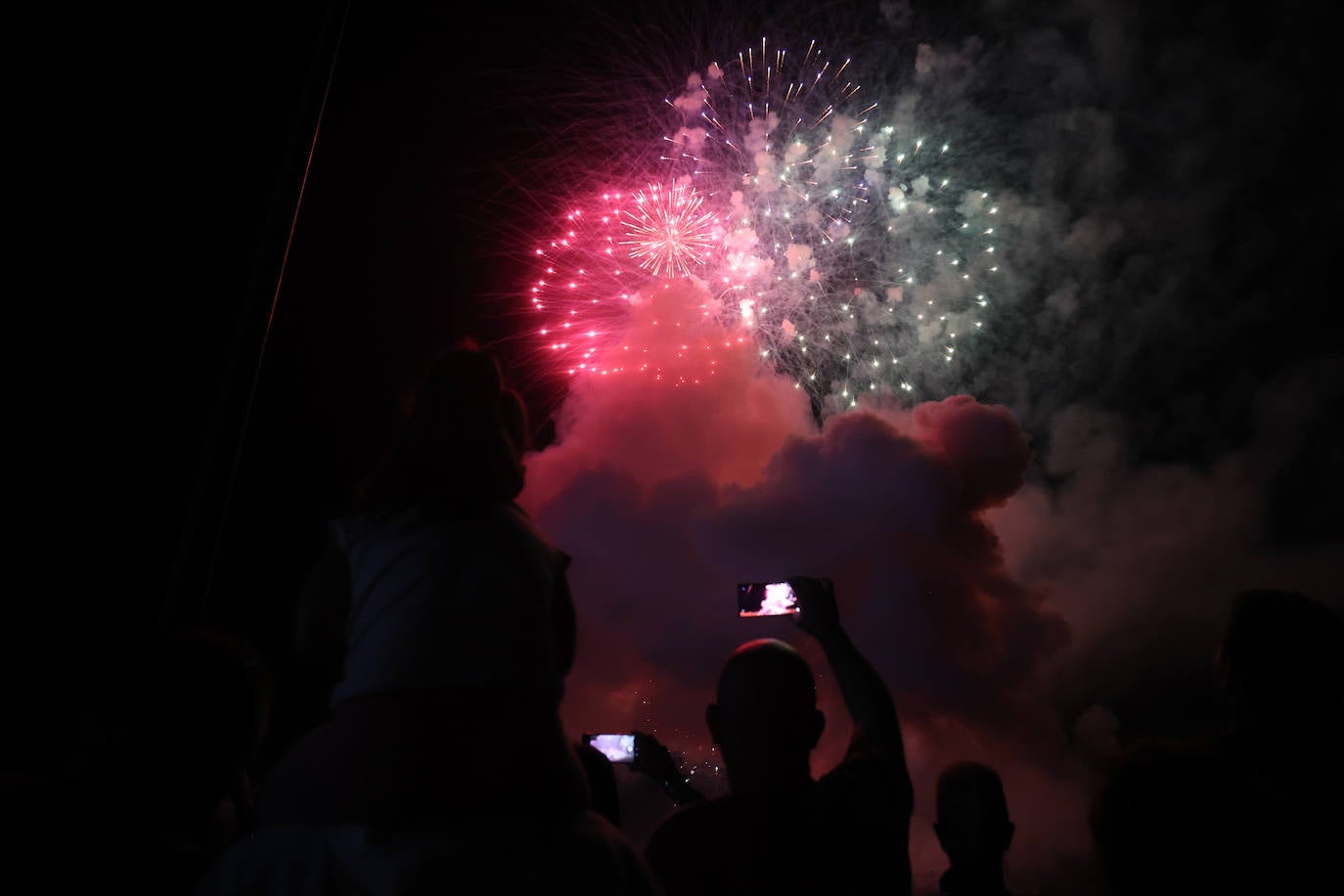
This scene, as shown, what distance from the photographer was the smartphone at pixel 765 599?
569 cm

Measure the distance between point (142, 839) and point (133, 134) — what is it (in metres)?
4.19

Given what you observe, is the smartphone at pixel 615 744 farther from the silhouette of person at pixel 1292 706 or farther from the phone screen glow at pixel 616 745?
the silhouette of person at pixel 1292 706

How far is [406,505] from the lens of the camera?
7.30 ft

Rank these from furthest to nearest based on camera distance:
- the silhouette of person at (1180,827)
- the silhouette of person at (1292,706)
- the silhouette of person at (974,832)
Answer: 1. the silhouette of person at (974,832)
2. the silhouette of person at (1292,706)
3. the silhouette of person at (1180,827)

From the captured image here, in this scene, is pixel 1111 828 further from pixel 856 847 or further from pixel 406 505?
pixel 406 505

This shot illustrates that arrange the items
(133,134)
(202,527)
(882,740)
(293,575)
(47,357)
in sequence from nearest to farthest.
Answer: (882,740) → (202,527) → (47,357) → (133,134) → (293,575)

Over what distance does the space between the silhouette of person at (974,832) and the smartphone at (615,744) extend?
80.5 inches

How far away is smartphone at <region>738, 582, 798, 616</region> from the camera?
5693mm

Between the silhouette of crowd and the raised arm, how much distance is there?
0.08ft

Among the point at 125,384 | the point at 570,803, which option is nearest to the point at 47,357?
the point at 125,384

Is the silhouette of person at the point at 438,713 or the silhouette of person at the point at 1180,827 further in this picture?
the silhouette of person at the point at 1180,827

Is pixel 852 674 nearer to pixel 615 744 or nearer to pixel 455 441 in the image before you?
pixel 455 441

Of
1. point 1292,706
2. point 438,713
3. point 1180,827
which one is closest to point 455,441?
point 438,713

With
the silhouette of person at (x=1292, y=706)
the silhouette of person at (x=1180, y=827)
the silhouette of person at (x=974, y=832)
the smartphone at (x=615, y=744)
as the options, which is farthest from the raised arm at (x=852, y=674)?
the smartphone at (x=615, y=744)
